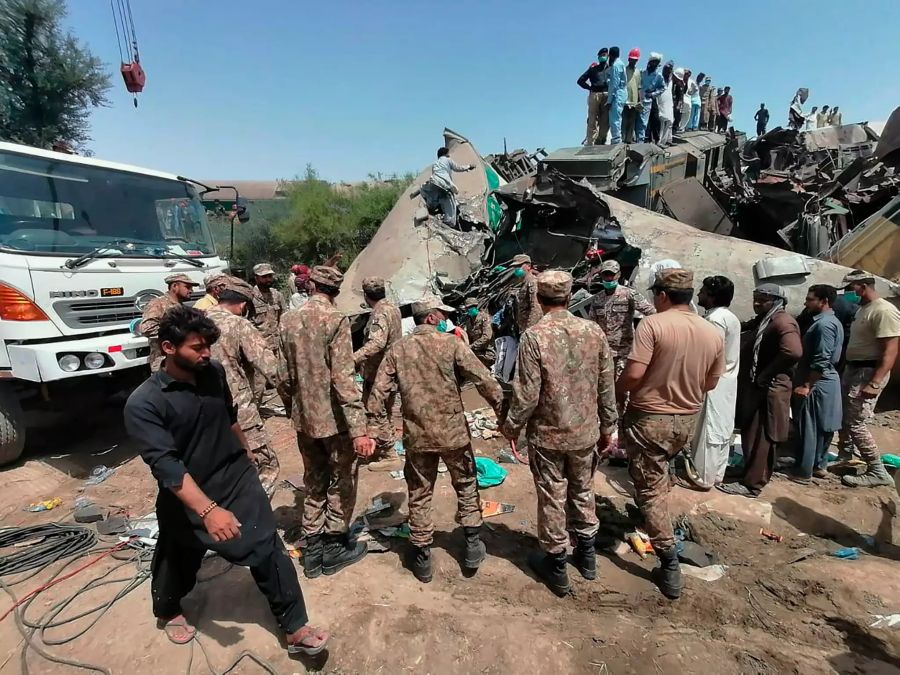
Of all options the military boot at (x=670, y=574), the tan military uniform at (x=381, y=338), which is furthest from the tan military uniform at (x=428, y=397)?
the military boot at (x=670, y=574)

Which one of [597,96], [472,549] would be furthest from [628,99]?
[472,549]

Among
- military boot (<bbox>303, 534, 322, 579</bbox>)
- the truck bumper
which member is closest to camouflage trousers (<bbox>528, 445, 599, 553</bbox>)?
military boot (<bbox>303, 534, 322, 579</bbox>)

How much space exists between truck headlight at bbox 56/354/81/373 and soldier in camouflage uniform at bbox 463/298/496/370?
152 inches

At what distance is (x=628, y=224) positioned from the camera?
6492 mm

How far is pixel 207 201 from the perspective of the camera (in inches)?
241

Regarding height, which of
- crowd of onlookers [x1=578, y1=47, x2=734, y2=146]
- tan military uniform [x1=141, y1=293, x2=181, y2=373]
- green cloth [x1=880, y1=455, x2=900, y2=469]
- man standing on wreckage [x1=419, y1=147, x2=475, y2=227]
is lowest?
green cloth [x1=880, y1=455, x2=900, y2=469]

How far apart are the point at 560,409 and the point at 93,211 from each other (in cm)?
484

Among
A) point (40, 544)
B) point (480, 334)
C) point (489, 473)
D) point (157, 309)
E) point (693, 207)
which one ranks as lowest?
point (489, 473)

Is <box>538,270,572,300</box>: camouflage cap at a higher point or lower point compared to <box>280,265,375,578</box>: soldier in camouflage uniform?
higher

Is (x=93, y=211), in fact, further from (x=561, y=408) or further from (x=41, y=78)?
(x=41, y=78)

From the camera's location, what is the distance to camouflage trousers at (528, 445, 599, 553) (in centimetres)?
282

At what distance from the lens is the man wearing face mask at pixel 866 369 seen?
392 cm

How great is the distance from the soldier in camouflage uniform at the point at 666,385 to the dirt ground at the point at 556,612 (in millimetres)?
394

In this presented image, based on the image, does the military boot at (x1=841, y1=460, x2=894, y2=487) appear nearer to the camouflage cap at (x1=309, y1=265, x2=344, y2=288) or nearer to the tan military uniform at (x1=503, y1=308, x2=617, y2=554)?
the tan military uniform at (x1=503, y1=308, x2=617, y2=554)
